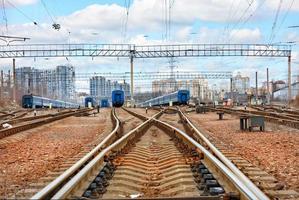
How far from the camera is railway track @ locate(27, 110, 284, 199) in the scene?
6477 millimetres

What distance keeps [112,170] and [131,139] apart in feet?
20.8

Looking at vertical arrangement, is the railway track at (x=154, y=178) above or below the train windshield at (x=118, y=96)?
below

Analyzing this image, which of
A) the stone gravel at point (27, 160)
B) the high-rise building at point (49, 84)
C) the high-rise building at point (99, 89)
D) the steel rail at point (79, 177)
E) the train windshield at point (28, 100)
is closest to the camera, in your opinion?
the steel rail at point (79, 177)

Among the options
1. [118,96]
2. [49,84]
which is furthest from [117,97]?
[49,84]

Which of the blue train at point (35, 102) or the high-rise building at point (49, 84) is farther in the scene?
the high-rise building at point (49, 84)

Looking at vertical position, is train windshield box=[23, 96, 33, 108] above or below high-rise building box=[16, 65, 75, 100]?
below

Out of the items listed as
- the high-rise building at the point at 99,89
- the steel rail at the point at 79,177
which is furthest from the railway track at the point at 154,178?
the high-rise building at the point at 99,89

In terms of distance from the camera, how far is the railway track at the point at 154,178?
6477mm

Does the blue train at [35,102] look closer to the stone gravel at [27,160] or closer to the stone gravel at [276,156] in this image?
the stone gravel at [27,160]

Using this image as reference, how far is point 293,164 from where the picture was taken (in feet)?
34.2

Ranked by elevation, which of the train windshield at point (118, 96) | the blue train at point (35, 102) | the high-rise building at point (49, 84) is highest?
the high-rise building at point (49, 84)

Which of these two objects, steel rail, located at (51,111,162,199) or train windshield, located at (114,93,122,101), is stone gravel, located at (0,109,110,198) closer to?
steel rail, located at (51,111,162,199)

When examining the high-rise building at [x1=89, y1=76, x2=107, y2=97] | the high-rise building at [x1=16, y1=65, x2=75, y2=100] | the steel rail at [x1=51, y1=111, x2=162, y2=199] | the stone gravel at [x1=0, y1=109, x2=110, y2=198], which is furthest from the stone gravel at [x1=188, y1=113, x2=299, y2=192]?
the high-rise building at [x1=89, y1=76, x2=107, y2=97]

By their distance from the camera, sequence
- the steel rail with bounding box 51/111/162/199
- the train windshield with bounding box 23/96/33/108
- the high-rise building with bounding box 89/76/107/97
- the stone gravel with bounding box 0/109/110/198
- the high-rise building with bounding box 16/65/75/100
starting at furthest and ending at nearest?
the high-rise building with bounding box 89/76/107/97, the high-rise building with bounding box 16/65/75/100, the train windshield with bounding box 23/96/33/108, the stone gravel with bounding box 0/109/110/198, the steel rail with bounding box 51/111/162/199
